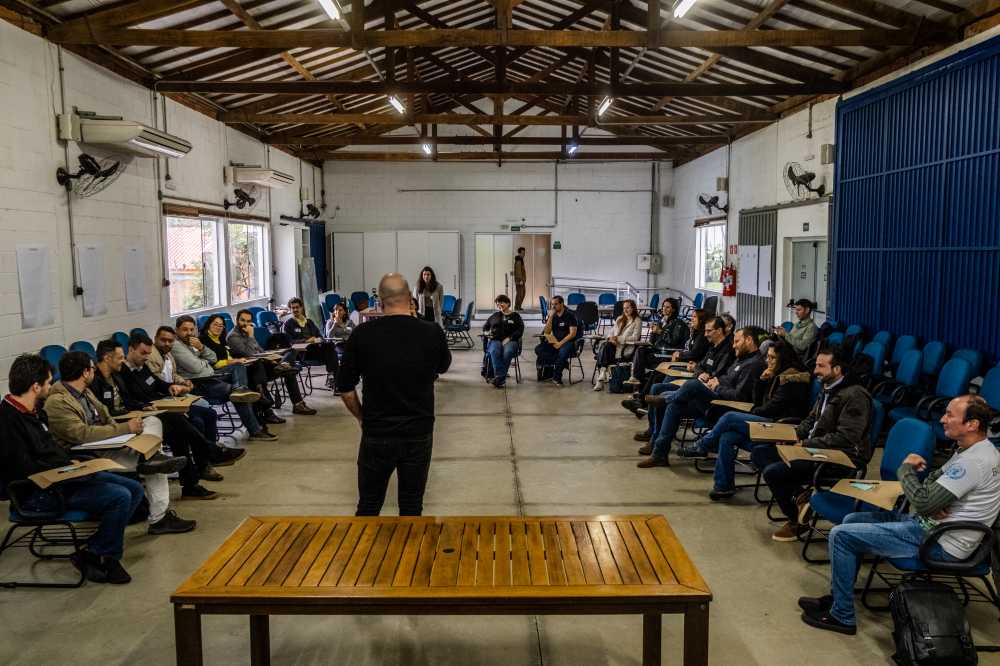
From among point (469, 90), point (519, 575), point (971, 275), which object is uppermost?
point (469, 90)

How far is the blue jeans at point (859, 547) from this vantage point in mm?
3352

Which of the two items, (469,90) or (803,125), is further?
(803,125)

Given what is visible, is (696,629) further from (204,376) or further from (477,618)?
(204,376)

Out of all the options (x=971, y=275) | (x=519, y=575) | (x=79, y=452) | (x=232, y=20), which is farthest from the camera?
(x=232, y=20)

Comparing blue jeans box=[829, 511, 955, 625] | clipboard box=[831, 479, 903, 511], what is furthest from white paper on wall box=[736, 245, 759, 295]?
blue jeans box=[829, 511, 955, 625]

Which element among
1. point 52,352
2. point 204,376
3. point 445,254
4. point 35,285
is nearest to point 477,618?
point 204,376

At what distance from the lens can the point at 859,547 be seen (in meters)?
3.43

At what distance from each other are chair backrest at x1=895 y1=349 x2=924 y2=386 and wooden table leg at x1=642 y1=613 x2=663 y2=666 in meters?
4.89

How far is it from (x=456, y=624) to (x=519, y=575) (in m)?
1.10

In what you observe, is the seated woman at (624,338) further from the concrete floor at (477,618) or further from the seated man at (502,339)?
the concrete floor at (477,618)

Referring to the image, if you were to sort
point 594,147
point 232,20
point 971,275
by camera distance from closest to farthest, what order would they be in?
1. point 971,275
2. point 232,20
3. point 594,147

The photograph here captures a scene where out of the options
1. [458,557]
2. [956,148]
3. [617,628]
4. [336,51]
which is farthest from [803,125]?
[458,557]

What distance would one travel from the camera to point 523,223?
57.1ft

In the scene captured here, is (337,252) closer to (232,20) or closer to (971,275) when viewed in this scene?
(232,20)
